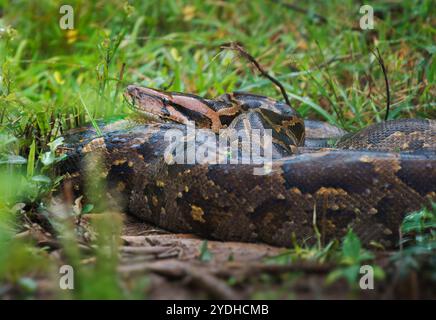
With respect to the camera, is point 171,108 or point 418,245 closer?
point 418,245

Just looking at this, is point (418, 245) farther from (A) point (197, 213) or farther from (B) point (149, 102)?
(B) point (149, 102)

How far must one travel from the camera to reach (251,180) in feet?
13.9

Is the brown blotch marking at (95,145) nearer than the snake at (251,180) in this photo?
No

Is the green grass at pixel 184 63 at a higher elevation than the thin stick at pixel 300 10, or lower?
lower

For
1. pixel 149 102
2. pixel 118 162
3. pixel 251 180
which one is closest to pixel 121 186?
pixel 118 162

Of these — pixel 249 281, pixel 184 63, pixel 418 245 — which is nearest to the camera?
Answer: pixel 249 281

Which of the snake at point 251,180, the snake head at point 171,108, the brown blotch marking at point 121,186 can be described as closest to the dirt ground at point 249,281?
the snake at point 251,180

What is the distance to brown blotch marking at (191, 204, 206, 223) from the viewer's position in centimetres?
443

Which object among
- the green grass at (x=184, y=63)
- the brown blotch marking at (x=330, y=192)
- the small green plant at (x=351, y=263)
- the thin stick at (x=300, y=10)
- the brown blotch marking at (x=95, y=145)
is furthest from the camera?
the thin stick at (x=300, y=10)

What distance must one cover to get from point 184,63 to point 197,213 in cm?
459

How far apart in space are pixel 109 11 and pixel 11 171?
5.76 metres

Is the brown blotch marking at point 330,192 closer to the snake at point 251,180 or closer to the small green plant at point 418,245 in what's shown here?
the snake at point 251,180

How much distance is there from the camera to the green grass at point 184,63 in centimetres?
522

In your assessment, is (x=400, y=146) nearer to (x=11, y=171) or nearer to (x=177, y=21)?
(x=11, y=171)
